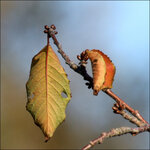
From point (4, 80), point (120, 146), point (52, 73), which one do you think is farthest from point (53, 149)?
point (52, 73)

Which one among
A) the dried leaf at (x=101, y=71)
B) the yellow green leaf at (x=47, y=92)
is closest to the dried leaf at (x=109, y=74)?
the dried leaf at (x=101, y=71)

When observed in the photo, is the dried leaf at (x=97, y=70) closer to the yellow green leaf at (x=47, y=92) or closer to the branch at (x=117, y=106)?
the branch at (x=117, y=106)

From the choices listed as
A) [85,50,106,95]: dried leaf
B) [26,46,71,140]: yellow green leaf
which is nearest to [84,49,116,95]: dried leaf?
[85,50,106,95]: dried leaf

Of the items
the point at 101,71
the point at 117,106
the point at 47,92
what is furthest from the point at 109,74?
the point at 47,92

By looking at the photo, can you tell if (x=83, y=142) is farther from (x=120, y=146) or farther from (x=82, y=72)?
(x=82, y=72)

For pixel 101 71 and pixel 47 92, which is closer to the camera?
pixel 101 71

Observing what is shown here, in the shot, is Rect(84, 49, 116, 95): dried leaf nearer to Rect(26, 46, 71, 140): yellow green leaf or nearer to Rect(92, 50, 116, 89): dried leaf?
Rect(92, 50, 116, 89): dried leaf

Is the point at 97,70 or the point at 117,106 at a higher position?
the point at 97,70

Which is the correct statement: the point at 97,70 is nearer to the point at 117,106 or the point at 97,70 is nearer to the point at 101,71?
the point at 101,71
